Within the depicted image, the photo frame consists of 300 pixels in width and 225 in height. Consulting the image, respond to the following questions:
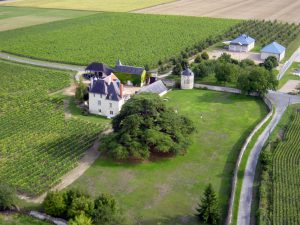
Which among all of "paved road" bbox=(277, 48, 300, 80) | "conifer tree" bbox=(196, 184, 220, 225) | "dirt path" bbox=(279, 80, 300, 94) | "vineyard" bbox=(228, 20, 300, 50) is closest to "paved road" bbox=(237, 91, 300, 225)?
"conifer tree" bbox=(196, 184, 220, 225)

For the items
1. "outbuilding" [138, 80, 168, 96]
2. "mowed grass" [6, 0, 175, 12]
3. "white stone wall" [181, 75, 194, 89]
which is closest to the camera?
"outbuilding" [138, 80, 168, 96]

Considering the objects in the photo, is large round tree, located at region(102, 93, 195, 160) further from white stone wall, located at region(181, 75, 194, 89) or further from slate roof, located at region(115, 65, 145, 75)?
slate roof, located at region(115, 65, 145, 75)

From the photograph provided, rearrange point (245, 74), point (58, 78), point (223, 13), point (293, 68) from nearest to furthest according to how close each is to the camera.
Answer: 1. point (245, 74)
2. point (58, 78)
3. point (293, 68)
4. point (223, 13)

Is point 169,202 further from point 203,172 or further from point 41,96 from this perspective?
point 41,96

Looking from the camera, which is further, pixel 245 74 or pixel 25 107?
pixel 245 74

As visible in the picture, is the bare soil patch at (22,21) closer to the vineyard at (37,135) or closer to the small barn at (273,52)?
the vineyard at (37,135)

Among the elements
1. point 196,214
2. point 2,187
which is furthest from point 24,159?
point 196,214
